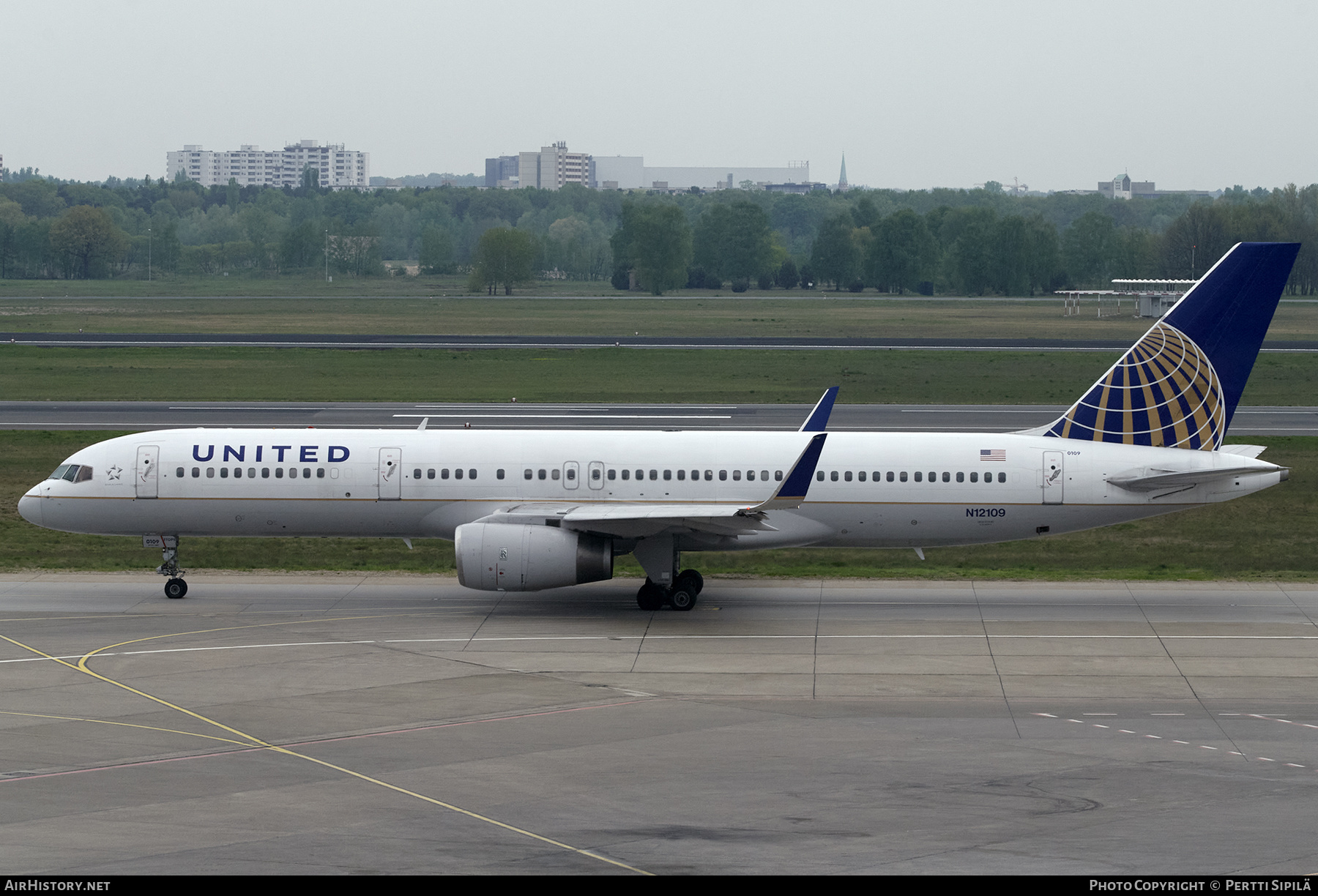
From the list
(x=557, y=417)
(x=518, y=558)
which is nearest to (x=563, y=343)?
(x=557, y=417)

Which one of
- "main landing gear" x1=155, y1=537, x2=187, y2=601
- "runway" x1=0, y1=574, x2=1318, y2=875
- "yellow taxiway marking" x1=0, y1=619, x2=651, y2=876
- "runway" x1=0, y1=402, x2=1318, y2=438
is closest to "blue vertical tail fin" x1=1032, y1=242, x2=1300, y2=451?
"runway" x1=0, y1=574, x2=1318, y2=875

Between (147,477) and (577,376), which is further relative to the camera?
(577,376)

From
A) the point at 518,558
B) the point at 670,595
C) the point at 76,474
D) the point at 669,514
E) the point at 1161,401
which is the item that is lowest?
the point at 670,595

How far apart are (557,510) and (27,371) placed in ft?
→ 204

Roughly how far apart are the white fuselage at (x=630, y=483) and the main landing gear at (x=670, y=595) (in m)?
0.99

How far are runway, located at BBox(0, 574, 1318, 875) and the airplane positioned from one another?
2004 mm

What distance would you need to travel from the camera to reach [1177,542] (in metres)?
43.2

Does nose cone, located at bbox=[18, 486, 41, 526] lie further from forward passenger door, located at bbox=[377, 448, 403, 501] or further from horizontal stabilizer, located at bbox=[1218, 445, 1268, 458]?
horizontal stabilizer, located at bbox=[1218, 445, 1268, 458]

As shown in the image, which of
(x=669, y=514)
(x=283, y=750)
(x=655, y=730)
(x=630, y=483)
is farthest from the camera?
(x=630, y=483)

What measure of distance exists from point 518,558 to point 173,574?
9.69 metres

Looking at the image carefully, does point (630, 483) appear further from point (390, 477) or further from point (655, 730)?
point (655, 730)

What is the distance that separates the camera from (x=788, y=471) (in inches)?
1339

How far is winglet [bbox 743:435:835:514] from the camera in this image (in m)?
31.1

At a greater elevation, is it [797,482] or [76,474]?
[797,482]
